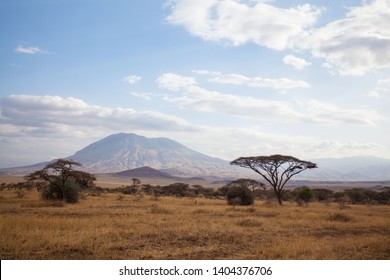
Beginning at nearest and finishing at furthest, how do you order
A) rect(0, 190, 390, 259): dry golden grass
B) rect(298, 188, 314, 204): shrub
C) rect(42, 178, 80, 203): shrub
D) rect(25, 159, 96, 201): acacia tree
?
rect(0, 190, 390, 259): dry golden grass → rect(42, 178, 80, 203): shrub → rect(25, 159, 96, 201): acacia tree → rect(298, 188, 314, 204): shrub

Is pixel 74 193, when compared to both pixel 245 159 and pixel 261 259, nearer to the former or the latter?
pixel 245 159

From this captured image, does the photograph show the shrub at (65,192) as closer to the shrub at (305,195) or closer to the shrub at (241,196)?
the shrub at (241,196)

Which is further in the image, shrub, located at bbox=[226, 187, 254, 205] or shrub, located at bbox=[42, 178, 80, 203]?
shrub, located at bbox=[226, 187, 254, 205]

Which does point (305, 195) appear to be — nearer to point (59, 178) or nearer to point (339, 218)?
point (339, 218)

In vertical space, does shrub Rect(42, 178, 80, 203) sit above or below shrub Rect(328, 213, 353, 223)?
above

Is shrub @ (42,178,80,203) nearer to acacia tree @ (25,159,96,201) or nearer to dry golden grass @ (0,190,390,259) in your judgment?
acacia tree @ (25,159,96,201)

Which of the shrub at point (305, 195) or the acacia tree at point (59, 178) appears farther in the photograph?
the shrub at point (305, 195)

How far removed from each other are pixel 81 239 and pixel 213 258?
4.88m

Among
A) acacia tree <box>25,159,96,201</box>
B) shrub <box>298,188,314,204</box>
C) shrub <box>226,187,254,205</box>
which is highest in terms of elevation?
acacia tree <box>25,159,96,201</box>

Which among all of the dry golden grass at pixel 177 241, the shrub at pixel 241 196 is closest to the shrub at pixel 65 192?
the shrub at pixel 241 196

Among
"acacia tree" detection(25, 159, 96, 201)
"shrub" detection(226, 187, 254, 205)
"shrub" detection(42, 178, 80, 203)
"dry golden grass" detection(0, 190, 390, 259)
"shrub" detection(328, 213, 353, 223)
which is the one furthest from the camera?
"shrub" detection(226, 187, 254, 205)

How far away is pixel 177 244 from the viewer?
Result: 12828mm

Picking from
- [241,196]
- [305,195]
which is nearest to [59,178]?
[241,196]

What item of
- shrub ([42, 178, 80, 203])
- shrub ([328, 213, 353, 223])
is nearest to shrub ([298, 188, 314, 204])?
shrub ([328, 213, 353, 223])
